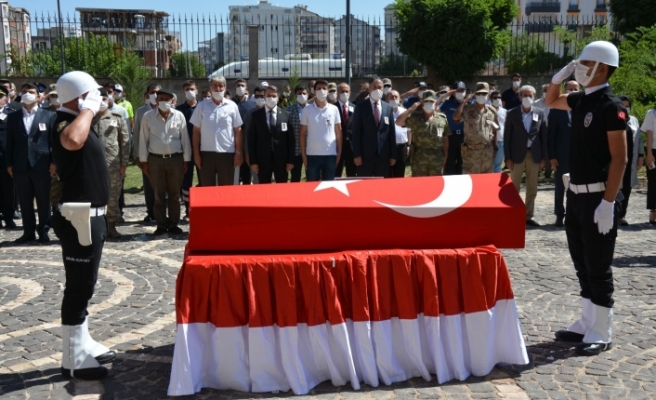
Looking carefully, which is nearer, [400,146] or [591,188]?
[591,188]

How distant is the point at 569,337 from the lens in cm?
586

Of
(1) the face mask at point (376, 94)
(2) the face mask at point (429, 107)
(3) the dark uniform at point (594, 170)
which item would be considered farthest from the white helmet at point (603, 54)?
(2) the face mask at point (429, 107)

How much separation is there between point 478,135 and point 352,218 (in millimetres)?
6579

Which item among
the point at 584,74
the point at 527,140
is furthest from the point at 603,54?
the point at 527,140

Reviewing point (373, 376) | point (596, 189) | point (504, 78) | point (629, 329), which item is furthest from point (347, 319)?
point (504, 78)

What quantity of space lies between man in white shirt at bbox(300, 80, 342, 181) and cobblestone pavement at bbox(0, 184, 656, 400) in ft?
7.15

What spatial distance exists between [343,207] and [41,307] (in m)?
3.62

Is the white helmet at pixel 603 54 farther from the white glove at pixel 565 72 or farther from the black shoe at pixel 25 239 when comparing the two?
the black shoe at pixel 25 239

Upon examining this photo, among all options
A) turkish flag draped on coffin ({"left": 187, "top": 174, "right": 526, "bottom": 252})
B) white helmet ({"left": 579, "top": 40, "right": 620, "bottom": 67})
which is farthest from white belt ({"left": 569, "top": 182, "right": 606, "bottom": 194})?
white helmet ({"left": 579, "top": 40, "right": 620, "bottom": 67})

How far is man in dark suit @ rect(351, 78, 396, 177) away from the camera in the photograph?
10.8m

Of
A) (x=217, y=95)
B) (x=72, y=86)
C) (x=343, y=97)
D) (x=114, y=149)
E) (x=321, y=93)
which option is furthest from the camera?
(x=343, y=97)

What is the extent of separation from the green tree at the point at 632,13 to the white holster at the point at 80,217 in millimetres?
23832

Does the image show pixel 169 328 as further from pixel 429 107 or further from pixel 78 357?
pixel 429 107

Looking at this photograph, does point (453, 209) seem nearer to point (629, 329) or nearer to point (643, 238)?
point (629, 329)
